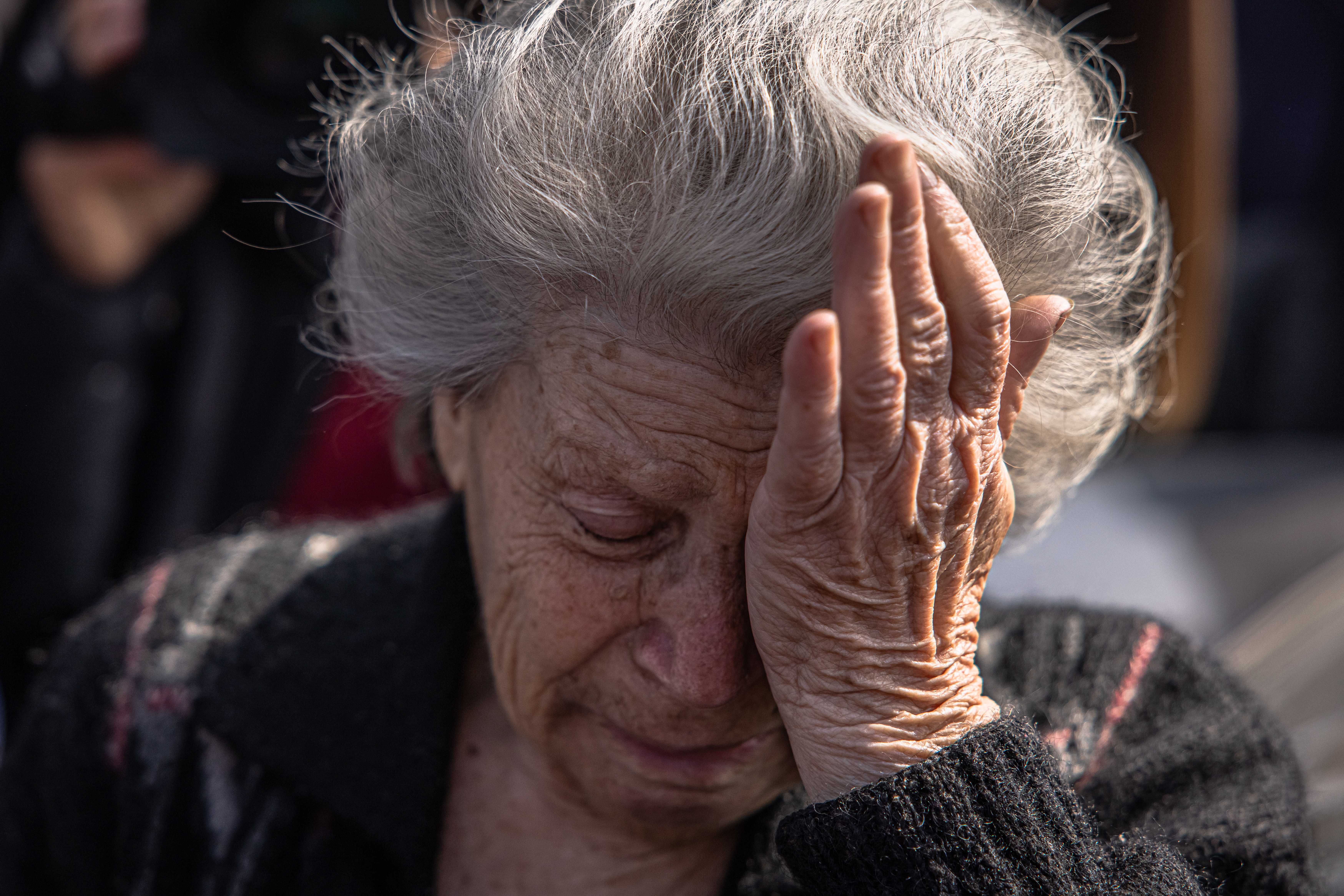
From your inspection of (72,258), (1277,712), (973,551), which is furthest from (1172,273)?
(72,258)

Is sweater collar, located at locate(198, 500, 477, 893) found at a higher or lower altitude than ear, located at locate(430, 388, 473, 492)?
lower

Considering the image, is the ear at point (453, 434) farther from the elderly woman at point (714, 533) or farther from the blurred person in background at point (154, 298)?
the blurred person in background at point (154, 298)

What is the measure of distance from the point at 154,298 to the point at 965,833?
2173mm

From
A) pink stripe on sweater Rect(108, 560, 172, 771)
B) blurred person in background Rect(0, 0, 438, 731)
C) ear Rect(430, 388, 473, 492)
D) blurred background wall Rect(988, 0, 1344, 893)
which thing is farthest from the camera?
blurred background wall Rect(988, 0, 1344, 893)

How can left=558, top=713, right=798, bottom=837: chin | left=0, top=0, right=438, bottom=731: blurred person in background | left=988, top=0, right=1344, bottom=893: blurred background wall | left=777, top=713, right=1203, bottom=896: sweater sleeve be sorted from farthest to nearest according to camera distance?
left=988, top=0, right=1344, bottom=893: blurred background wall → left=0, top=0, right=438, bottom=731: blurred person in background → left=558, top=713, right=798, bottom=837: chin → left=777, top=713, right=1203, bottom=896: sweater sleeve

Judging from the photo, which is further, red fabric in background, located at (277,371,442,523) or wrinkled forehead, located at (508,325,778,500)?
red fabric in background, located at (277,371,442,523)

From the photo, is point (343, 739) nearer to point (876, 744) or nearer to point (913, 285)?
point (876, 744)

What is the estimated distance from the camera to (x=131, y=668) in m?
1.50

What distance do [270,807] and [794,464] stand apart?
927mm

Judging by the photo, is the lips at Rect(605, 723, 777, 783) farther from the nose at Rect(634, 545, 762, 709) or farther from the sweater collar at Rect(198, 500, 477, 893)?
the sweater collar at Rect(198, 500, 477, 893)

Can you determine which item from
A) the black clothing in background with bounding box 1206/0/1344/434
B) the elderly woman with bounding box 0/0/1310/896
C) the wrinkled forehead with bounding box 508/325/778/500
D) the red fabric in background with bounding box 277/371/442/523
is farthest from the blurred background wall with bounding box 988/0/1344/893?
the red fabric in background with bounding box 277/371/442/523

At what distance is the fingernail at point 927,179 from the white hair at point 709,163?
4.2 inches

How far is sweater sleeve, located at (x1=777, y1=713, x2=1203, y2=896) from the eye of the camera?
955 mm

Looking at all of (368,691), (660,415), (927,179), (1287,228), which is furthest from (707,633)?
(1287,228)
